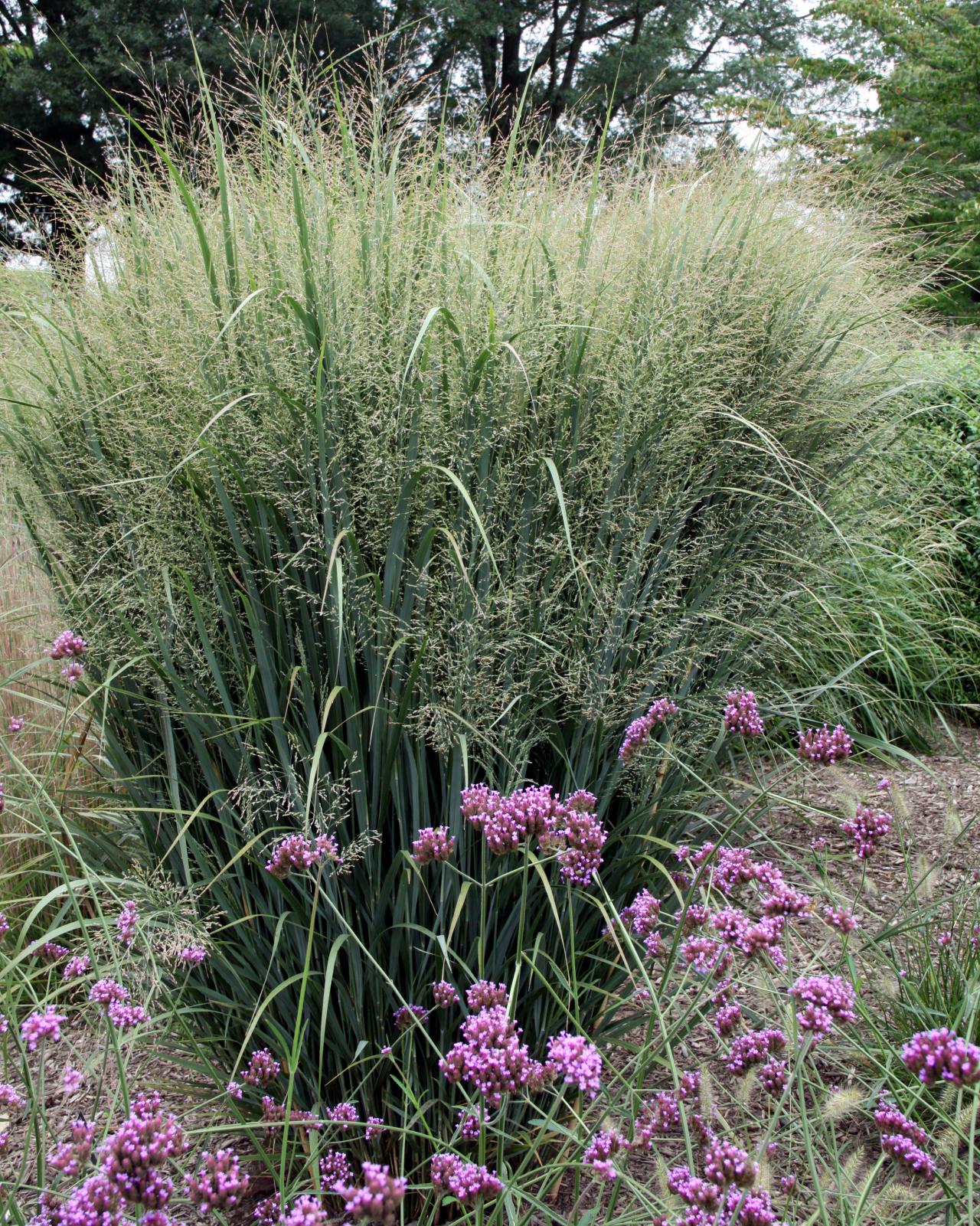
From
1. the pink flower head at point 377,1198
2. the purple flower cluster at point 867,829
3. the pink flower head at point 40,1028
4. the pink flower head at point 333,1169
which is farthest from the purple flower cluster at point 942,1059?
the pink flower head at point 40,1028

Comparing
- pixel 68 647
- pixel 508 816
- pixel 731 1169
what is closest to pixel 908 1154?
pixel 731 1169

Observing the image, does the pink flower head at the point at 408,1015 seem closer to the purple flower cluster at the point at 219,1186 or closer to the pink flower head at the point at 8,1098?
the purple flower cluster at the point at 219,1186

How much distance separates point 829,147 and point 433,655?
9.24 meters

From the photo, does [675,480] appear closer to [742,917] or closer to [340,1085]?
[742,917]

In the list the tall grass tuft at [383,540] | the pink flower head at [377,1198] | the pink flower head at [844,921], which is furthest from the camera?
the tall grass tuft at [383,540]

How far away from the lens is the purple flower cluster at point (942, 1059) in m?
0.97

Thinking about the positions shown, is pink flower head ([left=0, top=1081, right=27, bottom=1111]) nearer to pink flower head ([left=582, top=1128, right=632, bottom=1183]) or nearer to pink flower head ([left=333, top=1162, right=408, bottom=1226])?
pink flower head ([left=333, top=1162, right=408, bottom=1226])

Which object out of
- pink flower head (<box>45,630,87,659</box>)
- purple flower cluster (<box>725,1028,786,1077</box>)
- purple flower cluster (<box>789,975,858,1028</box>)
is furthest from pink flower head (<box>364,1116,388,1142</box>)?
pink flower head (<box>45,630,87,659</box>)

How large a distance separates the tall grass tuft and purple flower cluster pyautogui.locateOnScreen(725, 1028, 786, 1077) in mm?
272

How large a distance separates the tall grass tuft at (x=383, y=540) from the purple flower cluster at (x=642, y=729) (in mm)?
80

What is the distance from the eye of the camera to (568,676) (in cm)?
168

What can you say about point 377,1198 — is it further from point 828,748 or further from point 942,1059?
point 828,748

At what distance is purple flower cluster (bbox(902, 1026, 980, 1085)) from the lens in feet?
3.18

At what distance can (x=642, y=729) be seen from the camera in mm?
1644
